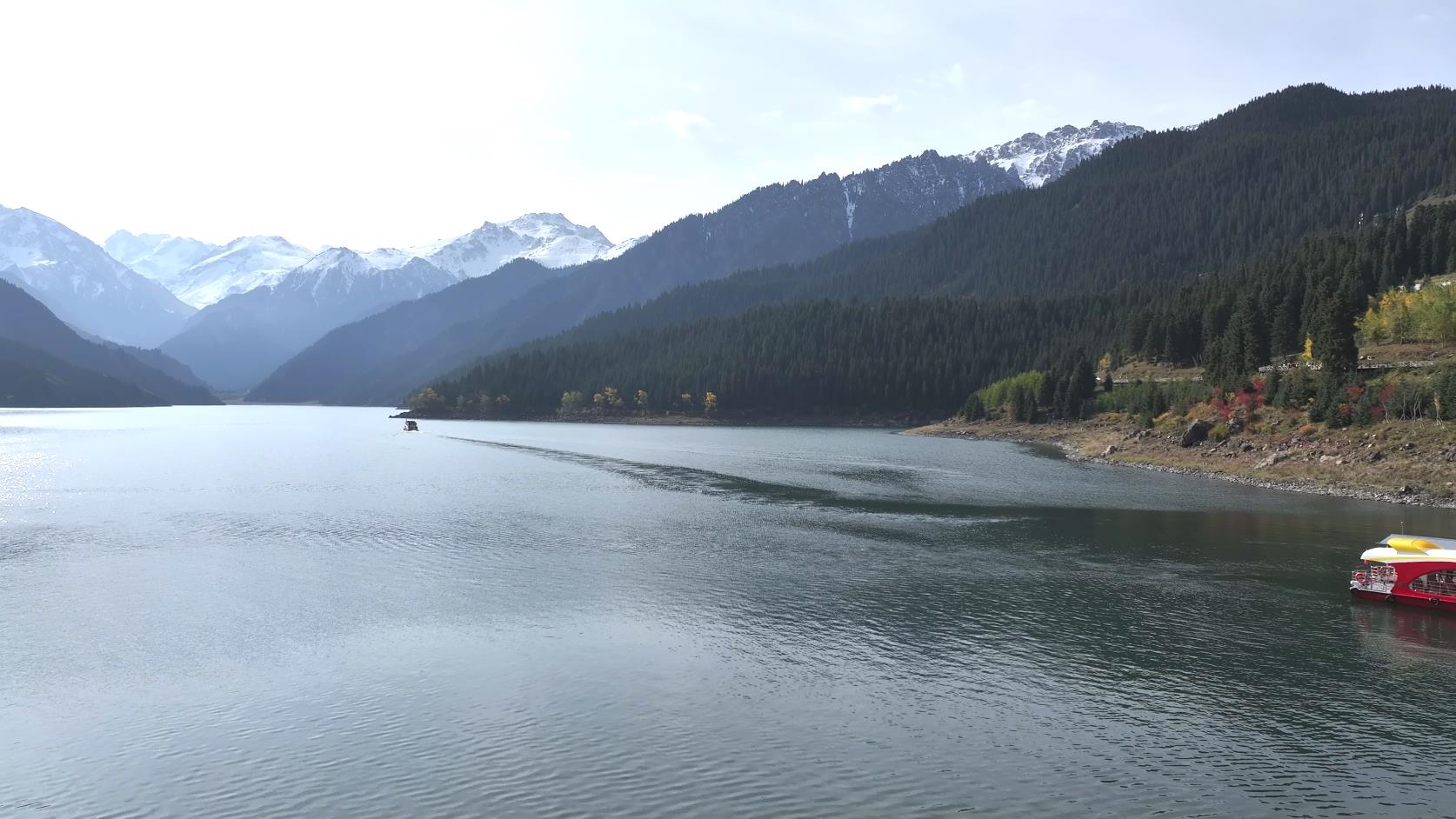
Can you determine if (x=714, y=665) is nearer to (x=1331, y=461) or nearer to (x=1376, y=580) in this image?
(x=1376, y=580)

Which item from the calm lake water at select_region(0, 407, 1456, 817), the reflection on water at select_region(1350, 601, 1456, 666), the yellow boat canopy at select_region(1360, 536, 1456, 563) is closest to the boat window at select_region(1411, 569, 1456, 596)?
the yellow boat canopy at select_region(1360, 536, 1456, 563)

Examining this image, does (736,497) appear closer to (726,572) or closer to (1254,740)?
(726,572)

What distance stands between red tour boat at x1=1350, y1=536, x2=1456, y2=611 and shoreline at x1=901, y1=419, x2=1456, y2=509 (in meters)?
39.0

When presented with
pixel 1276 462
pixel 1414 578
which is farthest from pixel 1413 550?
pixel 1276 462

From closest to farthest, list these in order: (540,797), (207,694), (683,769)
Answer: (540,797) → (683,769) → (207,694)

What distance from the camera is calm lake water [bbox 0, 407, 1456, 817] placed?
26438 millimetres

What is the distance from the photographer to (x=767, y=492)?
97750mm

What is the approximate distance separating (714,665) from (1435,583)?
1532 inches

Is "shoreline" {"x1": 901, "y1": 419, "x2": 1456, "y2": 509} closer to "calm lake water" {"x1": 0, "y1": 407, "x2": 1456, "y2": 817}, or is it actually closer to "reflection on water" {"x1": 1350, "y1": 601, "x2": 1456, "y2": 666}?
"calm lake water" {"x1": 0, "y1": 407, "x2": 1456, "y2": 817}

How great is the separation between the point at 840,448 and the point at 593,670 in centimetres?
13027

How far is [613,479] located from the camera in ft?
364

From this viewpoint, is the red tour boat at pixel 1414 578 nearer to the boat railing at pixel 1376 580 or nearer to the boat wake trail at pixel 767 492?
the boat railing at pixel 1376 580

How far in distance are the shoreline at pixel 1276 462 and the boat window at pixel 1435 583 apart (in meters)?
39.1

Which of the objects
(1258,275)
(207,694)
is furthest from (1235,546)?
(1258,275)
